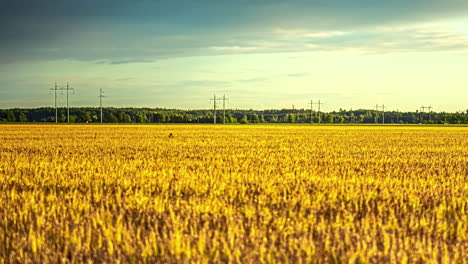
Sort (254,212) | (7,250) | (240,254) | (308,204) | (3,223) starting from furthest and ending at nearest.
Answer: (308,204) → (254,212) → (3,223) → (7,250) → (240,254)

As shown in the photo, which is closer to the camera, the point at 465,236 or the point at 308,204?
the point at 465,236

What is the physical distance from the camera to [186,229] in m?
6.81

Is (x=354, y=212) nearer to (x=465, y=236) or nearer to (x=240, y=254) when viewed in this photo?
(x=465, y=236)

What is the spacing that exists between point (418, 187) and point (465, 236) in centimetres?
459

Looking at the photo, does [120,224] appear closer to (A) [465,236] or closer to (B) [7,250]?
(B) [7,250]

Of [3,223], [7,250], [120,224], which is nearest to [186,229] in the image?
[120,224]

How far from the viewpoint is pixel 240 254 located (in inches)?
218

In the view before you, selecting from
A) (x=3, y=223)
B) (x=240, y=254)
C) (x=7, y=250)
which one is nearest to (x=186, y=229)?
(x=240, y=254)

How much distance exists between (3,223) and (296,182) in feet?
21.2

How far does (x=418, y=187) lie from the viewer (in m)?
11.3

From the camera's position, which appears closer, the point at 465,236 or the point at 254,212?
the point at 465,236

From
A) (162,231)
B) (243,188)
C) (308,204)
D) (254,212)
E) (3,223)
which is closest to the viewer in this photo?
(162,231)

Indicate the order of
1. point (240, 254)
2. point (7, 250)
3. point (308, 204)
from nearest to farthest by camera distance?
point (240, 254) → point (7, 250) → point (308, 204)

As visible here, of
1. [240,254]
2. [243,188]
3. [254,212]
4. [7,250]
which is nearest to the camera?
Answer: [240,254]
